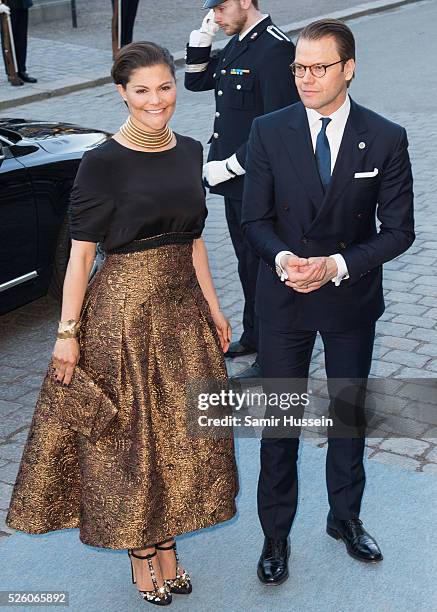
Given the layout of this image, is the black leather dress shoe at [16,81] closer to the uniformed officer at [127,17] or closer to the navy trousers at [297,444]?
the uniformed officer at [127,17]

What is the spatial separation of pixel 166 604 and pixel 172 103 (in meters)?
1.98

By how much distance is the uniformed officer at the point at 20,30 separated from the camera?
49.2ft

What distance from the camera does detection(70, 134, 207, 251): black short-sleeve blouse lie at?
3783 mm

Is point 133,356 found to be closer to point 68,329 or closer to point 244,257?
point 68,329

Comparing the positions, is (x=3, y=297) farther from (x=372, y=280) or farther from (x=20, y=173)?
(x=372, y=280)

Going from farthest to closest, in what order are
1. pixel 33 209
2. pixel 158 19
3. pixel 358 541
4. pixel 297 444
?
pixel 158 19 < pixel 33 209 < pixel 358 541 < pixel 297 444

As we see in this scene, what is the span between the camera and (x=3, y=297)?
22.5 feet

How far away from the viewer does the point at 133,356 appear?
3904mm

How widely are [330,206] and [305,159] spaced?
0.20 m

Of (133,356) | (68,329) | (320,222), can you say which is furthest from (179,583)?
(320,222)

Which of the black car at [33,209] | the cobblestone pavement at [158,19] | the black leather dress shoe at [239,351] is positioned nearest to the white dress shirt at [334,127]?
the black leather dress shoe at [239,351]

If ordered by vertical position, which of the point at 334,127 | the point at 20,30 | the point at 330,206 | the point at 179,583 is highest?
the point at 334,127

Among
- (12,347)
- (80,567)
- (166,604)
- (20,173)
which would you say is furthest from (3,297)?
(166,604)

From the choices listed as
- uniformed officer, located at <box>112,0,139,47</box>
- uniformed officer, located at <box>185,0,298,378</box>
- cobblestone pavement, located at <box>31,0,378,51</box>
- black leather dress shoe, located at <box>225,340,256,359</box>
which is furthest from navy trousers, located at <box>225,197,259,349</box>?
cobblestone pavement, located at <box>31,0,378,51</box>
